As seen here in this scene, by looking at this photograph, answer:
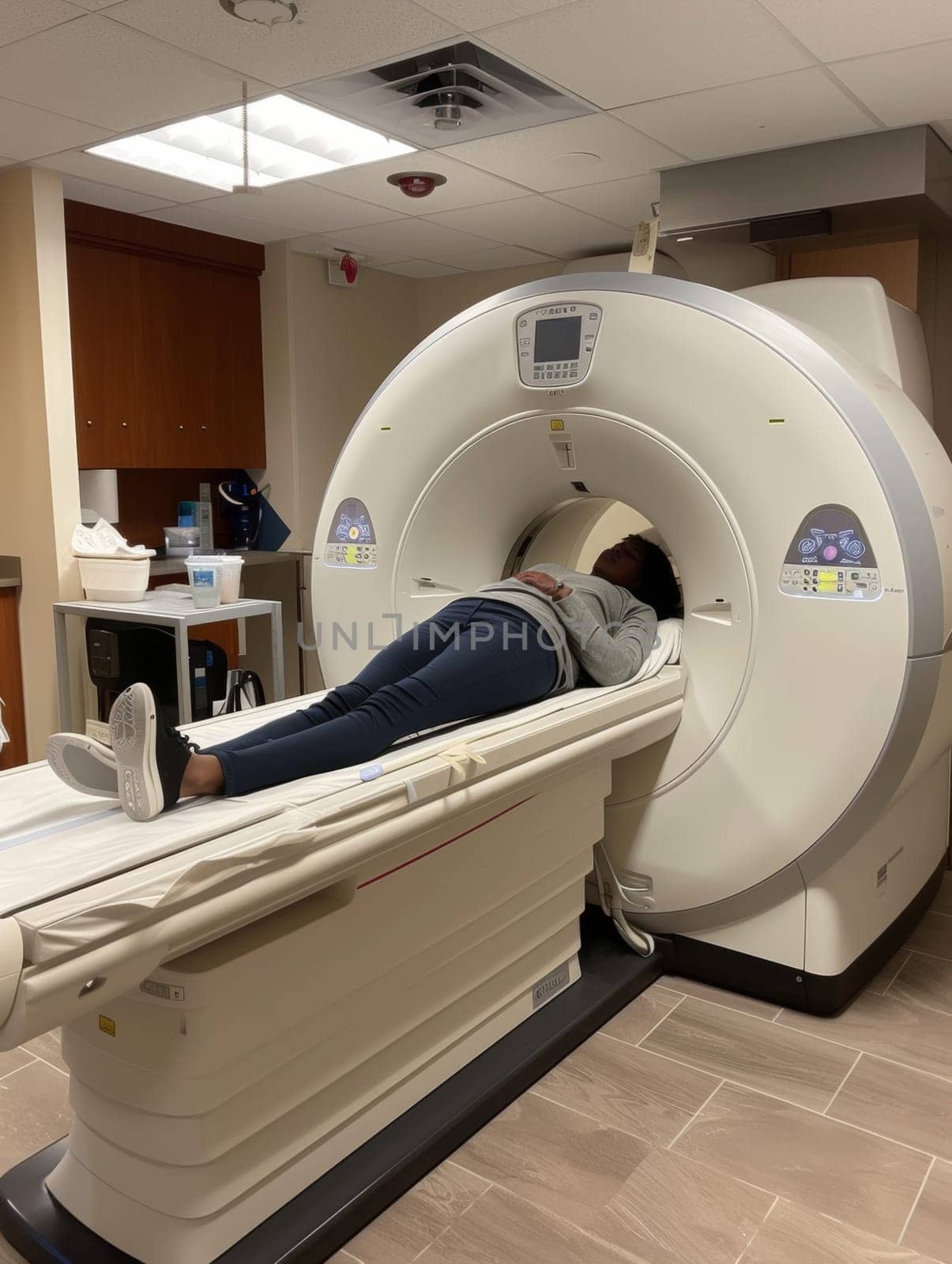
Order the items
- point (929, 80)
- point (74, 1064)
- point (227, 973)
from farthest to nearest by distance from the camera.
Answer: point (929, 80), point (74, 1064), point (227, 973)

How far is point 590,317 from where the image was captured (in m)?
2.16

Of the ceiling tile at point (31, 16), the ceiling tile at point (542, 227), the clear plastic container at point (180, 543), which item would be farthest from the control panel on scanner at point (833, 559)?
the clear plastic container at point (180, 543)

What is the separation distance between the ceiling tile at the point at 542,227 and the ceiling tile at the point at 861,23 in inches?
50.2

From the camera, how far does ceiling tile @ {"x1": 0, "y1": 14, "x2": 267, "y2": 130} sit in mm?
2119

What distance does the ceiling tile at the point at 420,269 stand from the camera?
425cm

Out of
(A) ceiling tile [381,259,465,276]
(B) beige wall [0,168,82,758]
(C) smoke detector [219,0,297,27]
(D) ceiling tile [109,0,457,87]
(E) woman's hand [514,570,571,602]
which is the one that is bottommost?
(E) woman's hand [514,570,571,602]

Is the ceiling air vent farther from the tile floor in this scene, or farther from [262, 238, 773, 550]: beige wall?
the tile floor

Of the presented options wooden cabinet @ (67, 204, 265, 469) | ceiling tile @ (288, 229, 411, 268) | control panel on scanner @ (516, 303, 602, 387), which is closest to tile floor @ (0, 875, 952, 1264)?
control panel on scanner @ (516, 303, 602, 387)

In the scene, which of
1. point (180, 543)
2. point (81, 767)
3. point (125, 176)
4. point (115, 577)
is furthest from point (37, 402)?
point (81, 767)

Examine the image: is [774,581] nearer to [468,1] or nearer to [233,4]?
[468,1]

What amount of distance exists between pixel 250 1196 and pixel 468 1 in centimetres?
202

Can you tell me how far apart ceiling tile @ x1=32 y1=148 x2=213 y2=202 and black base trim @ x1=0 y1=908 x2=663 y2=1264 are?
2466mm

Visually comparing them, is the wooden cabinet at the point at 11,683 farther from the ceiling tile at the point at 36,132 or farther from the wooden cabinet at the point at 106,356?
the ceiling tile at the point at 36,132

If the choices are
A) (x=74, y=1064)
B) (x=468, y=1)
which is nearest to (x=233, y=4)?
(x=468, y=1)
